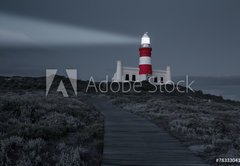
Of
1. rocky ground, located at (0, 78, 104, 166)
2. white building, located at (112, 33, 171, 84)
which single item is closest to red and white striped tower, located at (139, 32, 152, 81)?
white building, located at (112, 33, 171, 84)

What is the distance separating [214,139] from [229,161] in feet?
8.39

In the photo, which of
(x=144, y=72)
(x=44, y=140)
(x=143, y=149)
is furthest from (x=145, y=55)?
(x=143, y=149)

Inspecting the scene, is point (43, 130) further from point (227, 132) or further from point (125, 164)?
point (227, 132)

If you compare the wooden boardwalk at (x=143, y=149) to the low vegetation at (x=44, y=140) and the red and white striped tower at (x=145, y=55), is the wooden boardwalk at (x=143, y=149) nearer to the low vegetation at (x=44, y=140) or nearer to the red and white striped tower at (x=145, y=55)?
the low vegetation at (x=44, y=140)

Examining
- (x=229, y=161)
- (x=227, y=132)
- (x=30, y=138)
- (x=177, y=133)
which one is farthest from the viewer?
(x=227, y=132)

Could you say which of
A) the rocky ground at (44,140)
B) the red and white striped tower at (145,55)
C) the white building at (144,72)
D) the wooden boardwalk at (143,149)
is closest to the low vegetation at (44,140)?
the rocky ground at (44,140)

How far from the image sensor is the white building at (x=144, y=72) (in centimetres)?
5138

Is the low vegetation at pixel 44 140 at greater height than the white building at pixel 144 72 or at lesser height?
lesser

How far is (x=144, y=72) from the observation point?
5269cm

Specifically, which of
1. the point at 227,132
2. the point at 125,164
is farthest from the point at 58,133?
the point at 227,132

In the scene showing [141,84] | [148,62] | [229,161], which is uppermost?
[148,62]

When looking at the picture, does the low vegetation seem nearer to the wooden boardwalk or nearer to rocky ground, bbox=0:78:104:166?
rocky ground, bbox=0:78:104:166

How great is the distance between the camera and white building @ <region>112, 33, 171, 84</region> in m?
51.4

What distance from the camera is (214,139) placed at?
999 cm
